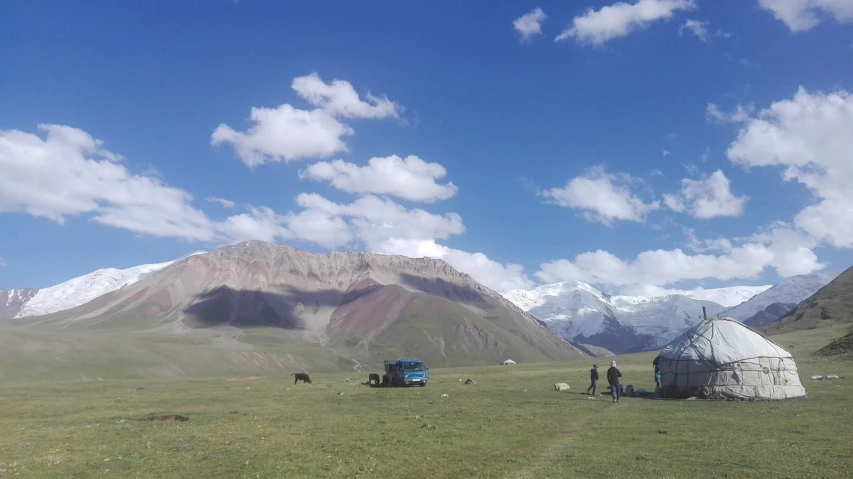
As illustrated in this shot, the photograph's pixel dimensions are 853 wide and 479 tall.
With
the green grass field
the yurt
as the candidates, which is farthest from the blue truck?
the yurt

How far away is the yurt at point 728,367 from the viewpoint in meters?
40.5

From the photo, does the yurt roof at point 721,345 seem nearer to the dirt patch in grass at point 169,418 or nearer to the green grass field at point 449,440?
the green grass field at point 449,440

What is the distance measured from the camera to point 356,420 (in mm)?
31422

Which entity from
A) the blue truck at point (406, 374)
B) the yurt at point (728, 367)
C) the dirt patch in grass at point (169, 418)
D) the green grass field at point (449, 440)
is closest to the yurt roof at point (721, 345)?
the yurt at point (728, 367)

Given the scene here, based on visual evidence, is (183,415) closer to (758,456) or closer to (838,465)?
(758,456)

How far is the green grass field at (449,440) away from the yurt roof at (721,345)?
14.2 ft

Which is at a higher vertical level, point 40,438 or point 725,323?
point 725,323

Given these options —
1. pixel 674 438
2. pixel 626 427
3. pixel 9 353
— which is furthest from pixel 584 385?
pixel 9 353

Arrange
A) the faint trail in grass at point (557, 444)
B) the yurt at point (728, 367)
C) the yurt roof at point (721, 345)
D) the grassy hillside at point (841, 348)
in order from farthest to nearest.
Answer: the grassy hillside at point (841, 348)
the yurt roof at point (721, 345)
the yurt at point (728, 367)
the faint trail in grass at point (557, 444)

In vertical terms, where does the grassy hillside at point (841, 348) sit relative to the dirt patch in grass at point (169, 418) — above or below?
above

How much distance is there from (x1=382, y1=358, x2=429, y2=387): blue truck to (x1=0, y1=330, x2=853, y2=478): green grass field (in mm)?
18230

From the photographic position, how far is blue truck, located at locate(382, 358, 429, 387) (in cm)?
5928

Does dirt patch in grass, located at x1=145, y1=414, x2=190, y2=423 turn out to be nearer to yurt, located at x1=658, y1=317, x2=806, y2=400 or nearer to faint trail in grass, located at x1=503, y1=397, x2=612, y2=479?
faint trail in grass, located at x1=503, y1=397, x2=612, y2=479

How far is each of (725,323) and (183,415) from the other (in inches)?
1563
